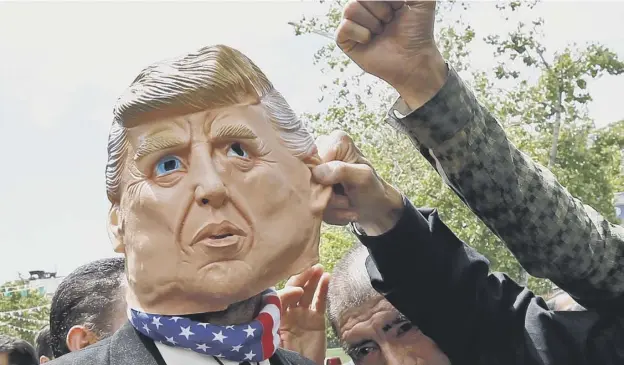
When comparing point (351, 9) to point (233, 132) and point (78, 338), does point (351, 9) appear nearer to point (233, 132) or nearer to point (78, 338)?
point (233, 132)

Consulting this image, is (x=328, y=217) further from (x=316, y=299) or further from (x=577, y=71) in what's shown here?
(x=577, y=71)

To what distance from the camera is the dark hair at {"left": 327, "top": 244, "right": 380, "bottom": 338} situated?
230 centimetres

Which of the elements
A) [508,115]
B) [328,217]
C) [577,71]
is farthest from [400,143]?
[328,217]

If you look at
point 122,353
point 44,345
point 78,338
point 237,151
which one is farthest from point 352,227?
point 44,345

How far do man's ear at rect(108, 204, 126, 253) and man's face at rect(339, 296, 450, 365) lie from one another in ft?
2.81

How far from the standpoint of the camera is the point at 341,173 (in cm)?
175

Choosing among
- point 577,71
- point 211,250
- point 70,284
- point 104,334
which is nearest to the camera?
point 211,250

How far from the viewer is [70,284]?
8.96 ft

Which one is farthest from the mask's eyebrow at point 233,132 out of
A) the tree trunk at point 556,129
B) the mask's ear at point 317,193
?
the tree trunk at point 556,129

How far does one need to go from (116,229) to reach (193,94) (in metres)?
0.34

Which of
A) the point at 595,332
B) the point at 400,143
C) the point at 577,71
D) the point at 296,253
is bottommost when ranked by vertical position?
the point at 400,143

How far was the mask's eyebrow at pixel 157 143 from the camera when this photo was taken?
1.58 m

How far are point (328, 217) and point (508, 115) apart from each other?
32.2 ft

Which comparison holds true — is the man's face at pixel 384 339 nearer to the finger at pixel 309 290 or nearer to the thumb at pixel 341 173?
the finger at pixel 309 290
